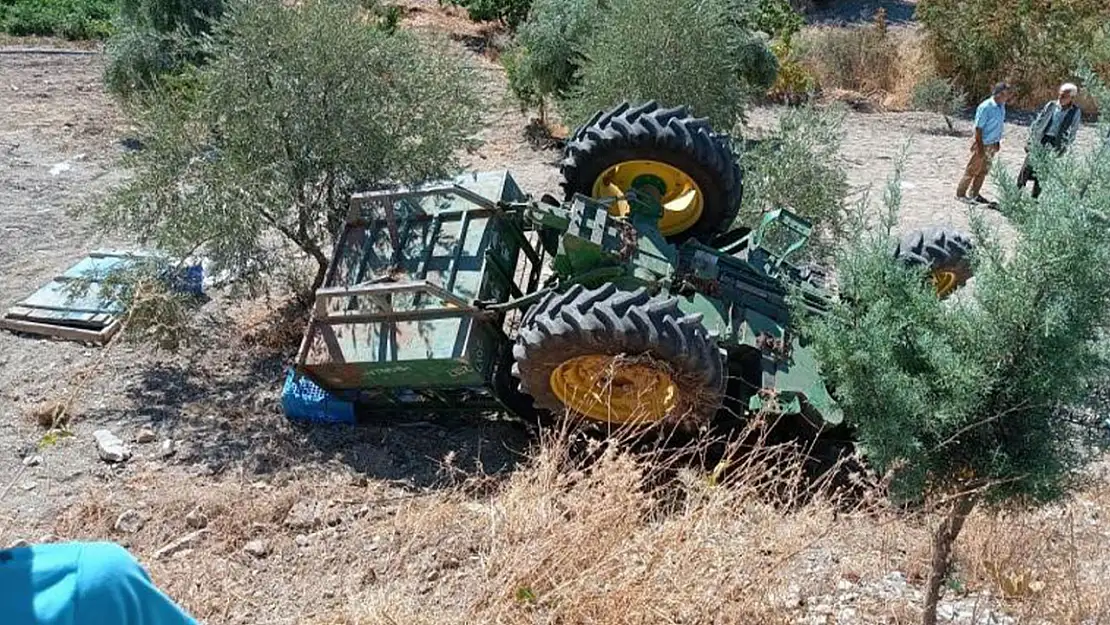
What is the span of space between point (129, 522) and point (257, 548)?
0.69 metres

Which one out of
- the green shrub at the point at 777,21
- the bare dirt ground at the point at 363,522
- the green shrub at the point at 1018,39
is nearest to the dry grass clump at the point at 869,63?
the green shrub at the point at 777,21

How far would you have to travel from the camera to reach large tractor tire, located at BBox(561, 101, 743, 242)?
21.1 ft

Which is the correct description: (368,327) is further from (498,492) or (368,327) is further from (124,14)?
(124,14)

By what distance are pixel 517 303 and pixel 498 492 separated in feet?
3.13

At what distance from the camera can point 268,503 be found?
204 inches

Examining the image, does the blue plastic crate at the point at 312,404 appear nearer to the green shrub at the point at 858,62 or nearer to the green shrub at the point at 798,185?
the green shrub at the point at 798,185

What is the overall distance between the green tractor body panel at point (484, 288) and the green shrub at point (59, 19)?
1177 centimetres

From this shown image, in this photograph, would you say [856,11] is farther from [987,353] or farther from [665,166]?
[987,353]

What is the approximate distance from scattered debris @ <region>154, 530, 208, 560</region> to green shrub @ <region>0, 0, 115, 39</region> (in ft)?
42.0

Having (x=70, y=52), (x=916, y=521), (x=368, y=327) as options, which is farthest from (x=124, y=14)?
(x=916, y=521)

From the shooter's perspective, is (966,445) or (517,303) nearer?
(966,445)

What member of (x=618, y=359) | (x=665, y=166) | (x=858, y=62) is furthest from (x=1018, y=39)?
(x=618, y=359)

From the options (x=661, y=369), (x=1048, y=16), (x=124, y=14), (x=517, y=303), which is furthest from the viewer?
(x=1048, y=16)

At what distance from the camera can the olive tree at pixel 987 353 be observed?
121 inches
